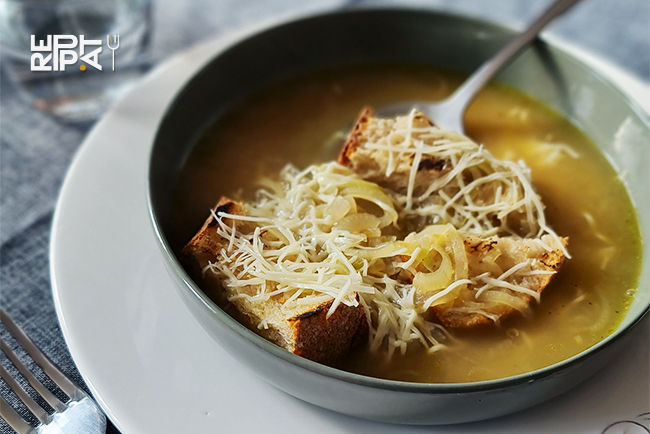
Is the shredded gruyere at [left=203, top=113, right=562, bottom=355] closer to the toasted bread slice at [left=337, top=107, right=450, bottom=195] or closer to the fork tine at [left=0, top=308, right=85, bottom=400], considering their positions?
the toasted bread slice at [left=337, top=107, right=450, bottom=195]

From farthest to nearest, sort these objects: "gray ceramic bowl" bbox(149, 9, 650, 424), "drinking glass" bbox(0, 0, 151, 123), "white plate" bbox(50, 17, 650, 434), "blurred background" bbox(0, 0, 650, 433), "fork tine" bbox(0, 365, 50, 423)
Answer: "drinking glass" bbox(0, 0, 151, 123) < "blurred background" bbox(0, 0, 650, 433) < "fork tine" bbox(0, 365, 50, 423) < "white plate" bbox(50, 17, 650, 434) < "gray ceramic bowl" bbox(149, 9, 650, 424)

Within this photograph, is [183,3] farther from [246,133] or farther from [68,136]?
[246,133]

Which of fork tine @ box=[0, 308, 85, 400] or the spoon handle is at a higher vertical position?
fork tine @ box=[0, 308, 85, 400]

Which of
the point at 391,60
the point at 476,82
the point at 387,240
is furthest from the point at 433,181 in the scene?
the point at 391,60

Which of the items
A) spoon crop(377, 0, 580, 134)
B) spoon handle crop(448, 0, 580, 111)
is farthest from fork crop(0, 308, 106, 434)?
spoon handle crop(448, 0, 580, 111)

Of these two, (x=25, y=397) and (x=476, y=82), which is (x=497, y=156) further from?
(x=25, y=397)

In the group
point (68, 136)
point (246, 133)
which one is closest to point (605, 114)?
point (246, 133)

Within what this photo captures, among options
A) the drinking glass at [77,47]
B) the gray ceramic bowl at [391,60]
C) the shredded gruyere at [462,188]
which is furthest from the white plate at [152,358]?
the drinking glass at [77,47]
